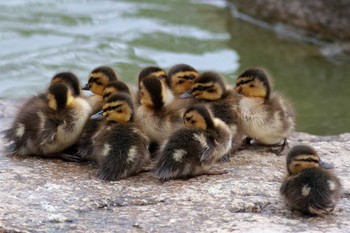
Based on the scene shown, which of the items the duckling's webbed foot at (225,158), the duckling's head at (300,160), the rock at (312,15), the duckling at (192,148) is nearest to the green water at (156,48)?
the rock at (312,15)

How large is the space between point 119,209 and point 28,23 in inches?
222

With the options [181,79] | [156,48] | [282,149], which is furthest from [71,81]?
[156,48]

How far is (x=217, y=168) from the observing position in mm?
4465

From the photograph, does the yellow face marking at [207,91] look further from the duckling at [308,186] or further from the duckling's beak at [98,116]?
the duckling at [308,186]

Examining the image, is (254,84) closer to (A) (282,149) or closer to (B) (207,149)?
(A) (282,149)

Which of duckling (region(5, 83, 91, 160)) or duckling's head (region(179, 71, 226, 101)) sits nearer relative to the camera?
duckling (region(5, 83, 91, 160))

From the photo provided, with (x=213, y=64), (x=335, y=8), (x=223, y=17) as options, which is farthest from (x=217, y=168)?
(x=223, y=17)

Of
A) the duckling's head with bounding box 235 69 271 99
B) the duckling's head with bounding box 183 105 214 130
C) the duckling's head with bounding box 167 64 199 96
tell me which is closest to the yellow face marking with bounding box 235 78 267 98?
the duckling's head with bounding box 235 69 271 99

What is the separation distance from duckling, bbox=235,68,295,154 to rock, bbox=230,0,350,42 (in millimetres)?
4015

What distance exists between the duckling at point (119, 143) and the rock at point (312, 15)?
4865 mm

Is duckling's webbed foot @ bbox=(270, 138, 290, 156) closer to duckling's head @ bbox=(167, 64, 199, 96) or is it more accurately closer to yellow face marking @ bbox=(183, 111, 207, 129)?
duckling's head @ bbox=(167, 64, 199, 96)

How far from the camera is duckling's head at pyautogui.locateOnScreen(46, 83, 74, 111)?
4489 mm

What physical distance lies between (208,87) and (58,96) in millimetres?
884

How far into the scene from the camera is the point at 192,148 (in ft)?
13.8
